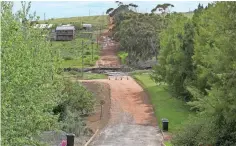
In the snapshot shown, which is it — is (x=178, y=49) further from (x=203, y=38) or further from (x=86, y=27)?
(x=86, y=27)

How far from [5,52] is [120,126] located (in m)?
20.3

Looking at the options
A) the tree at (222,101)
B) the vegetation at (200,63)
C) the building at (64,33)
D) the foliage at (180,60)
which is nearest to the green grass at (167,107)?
the vegetation at (200,63)

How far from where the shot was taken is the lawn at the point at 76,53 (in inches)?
2933

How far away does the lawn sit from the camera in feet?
244

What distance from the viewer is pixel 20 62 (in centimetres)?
1511

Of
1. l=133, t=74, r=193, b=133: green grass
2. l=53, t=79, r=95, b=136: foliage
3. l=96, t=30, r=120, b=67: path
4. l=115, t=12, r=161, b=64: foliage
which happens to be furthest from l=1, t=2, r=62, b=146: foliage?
l=96, t=30, r=120, b=67: path

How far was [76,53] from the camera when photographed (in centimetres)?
8338

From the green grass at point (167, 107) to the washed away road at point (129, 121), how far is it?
23.4 inches

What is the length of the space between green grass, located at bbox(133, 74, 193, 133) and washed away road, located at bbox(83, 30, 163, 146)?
1.95 feet

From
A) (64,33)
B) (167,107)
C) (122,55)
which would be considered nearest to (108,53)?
(122,55)

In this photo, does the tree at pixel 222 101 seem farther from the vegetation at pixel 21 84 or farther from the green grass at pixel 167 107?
the green grass at pixel 167 107

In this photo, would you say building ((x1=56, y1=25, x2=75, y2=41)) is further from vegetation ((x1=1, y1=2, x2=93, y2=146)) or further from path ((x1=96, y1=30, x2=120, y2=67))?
vegetation ((x1=1, y1=2, x2=93, y2=146))

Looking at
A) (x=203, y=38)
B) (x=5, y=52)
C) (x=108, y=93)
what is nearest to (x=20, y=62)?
(x=5, y=52)

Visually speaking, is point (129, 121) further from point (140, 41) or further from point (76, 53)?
point (76, 53)
